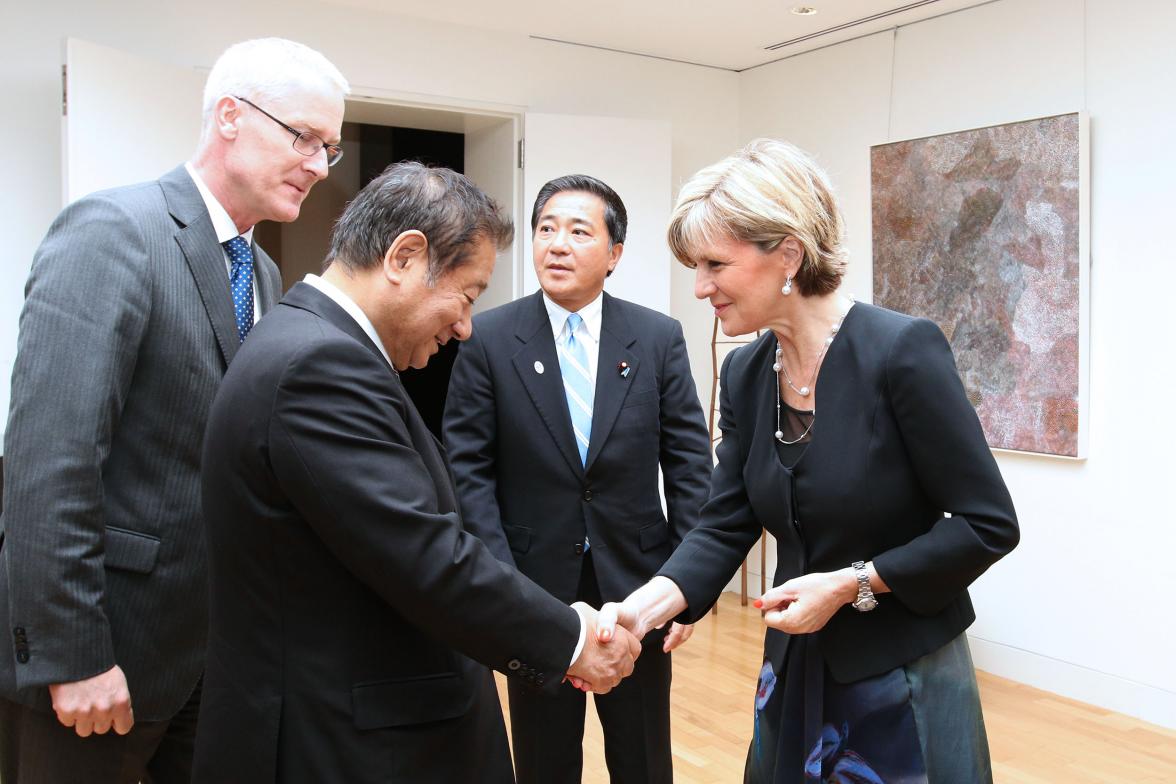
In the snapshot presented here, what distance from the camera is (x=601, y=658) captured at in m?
1.77

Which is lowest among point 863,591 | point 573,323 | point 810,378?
point 863,591

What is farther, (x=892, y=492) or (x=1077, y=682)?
(x=1077, y=682)

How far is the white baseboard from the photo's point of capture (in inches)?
165

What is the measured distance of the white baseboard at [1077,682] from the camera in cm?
418

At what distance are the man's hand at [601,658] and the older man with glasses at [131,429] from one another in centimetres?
69

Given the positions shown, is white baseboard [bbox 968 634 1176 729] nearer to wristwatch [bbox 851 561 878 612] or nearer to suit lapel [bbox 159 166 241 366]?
wristwatch [bbox 851 561 878 612]

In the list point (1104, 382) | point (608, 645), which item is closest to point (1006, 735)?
point (1104, 382)

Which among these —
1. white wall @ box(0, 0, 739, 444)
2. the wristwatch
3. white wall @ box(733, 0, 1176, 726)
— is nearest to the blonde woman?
the wristwatch

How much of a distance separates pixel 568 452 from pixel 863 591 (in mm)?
1021

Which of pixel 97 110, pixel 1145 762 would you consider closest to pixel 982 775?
pixel 1145 762

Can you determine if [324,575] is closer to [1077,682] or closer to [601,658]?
[601,658]

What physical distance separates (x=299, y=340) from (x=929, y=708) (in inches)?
46.3

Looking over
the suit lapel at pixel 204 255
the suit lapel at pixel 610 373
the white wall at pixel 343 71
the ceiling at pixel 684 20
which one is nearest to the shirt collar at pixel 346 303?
the suit lapel at pixel 204 255

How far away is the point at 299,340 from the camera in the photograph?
137cm
